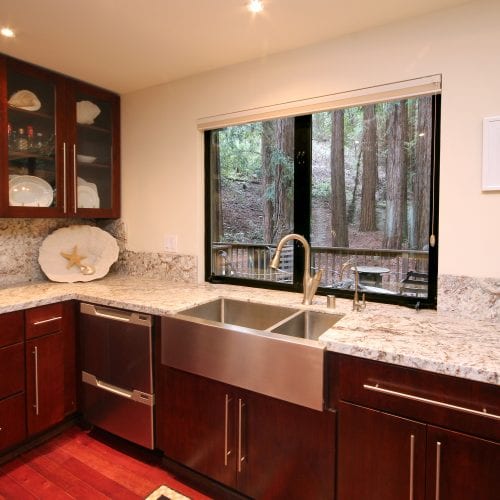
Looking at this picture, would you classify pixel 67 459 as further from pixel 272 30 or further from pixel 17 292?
pixel 272 30

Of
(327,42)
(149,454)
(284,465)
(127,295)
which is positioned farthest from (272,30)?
(149,454)

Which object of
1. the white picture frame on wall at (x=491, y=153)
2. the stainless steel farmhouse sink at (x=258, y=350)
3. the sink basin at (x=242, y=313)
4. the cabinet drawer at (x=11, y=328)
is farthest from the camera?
the sink basin at (x=242, y=313)

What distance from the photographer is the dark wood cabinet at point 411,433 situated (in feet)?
3.72

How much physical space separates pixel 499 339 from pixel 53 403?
2247mm

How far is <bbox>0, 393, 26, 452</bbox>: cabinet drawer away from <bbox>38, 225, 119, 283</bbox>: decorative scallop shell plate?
2.76ft

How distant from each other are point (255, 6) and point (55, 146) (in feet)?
5.19

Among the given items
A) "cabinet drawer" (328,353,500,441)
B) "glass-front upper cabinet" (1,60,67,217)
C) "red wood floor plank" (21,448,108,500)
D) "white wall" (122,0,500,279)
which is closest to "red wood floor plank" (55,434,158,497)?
"red wood floor plank" (21,448,108,500)

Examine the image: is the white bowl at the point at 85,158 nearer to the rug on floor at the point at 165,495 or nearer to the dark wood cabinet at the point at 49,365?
the dark wood cabinet at the point at 49,365

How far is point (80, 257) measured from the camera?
2713 mm

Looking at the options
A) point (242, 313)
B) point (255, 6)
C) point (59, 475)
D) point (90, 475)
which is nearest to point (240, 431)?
point (242, 313)

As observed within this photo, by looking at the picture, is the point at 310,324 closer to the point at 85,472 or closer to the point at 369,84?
the point at 369,84

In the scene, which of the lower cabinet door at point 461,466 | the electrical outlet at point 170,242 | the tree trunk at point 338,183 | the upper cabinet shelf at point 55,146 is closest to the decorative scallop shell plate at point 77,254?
the upper cabinet shelf at point 55,146

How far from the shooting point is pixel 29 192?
2.36 m

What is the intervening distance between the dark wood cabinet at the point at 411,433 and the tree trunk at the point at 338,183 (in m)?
1.15
